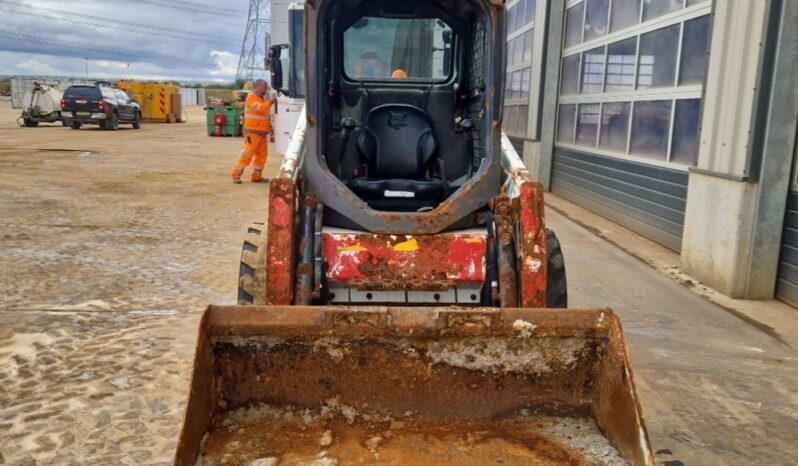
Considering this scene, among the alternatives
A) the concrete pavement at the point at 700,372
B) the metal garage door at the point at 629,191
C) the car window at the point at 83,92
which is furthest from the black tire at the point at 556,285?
the car window at the point at 83,92

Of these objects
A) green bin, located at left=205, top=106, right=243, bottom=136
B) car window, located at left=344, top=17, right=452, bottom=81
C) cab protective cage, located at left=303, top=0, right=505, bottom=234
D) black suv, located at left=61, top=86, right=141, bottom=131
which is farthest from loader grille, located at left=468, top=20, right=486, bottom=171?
black suv, located at left=61, top=86, right=141, bottom=131

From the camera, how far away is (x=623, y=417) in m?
2.87

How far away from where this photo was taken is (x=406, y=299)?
4.07 m

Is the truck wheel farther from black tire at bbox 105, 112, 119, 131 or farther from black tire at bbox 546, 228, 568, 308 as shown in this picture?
black tire at bbox 105, 112, 119, 131

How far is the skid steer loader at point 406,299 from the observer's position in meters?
2.99

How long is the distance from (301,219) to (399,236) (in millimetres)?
588

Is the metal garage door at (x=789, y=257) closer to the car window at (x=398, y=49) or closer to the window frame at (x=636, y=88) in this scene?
the window frame at (x=636, y=88)

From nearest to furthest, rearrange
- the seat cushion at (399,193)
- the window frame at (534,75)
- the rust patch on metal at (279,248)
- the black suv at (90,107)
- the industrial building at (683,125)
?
the rust patch on metal at (279,248) → the seat cushion at (399,193) → the industrial building at (683,125) → the window frame at (534,75) → the black suv at (90,107)

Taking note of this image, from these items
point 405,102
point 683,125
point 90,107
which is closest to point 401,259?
point 405,102

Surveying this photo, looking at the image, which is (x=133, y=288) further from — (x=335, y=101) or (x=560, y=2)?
(x=560, y=2)

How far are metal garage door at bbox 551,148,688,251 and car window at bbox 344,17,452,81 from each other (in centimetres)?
368

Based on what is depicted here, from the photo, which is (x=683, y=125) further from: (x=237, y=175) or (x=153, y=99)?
(x=153, y=99)

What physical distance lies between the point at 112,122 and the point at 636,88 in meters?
25.3

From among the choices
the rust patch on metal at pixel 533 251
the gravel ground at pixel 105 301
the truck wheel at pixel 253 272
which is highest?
the rust patch on metal at pixel 533 251
